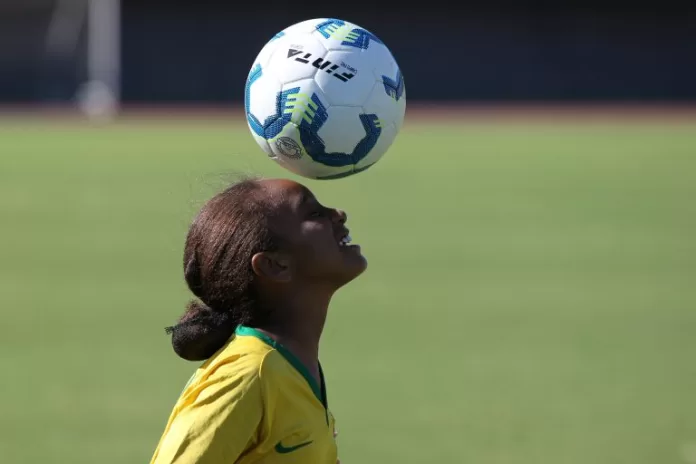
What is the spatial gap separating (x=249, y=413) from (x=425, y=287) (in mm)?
6644

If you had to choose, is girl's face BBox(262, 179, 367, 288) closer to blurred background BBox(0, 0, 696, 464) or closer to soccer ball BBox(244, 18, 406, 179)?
blurred background BBox(0, 0, 696, 464)

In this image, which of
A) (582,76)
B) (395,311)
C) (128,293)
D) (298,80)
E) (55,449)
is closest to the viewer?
(298,80)

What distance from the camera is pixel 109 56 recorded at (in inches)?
1315

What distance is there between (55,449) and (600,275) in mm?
5701

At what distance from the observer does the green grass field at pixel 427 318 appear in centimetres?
562

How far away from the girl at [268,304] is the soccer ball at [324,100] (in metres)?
0.45

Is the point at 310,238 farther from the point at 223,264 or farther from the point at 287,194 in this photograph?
the point at 223,264

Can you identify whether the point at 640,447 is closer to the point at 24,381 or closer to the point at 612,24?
the point at 24,381

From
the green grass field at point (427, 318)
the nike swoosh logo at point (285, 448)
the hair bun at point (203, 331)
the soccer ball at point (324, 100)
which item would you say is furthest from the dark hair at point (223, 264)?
the soccer ball at point (324, 100)

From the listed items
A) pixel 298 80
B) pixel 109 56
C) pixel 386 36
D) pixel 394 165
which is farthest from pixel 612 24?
pixel 298 80

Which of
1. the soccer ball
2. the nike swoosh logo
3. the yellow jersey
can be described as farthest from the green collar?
the soccer ball

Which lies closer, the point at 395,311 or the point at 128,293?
the point at 395,311

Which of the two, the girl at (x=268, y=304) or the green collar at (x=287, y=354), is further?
the green collar at (x=287, y=354)

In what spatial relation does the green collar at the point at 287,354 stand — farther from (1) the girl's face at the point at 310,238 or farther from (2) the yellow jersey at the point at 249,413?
(1) the girl's face at the point at 310,238
